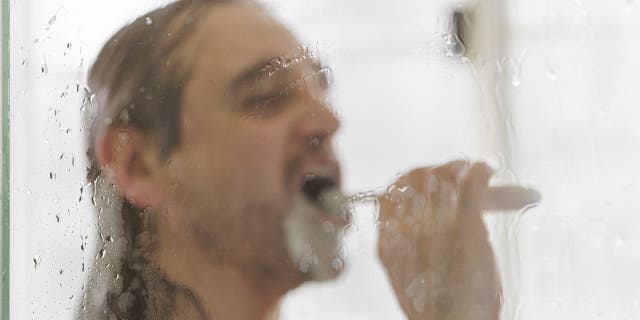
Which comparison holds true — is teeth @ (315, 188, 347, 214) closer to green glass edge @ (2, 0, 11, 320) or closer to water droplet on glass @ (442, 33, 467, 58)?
water droplet on glass @ (442, 33, 467, 58)

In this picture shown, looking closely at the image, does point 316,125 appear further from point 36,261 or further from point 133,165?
point 36,261

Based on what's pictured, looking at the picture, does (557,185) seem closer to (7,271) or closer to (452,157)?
(452,157)

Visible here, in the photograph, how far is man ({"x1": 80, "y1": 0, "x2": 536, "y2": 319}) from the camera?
1.49 ft

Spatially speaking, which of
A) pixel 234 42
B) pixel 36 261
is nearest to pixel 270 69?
pixel 234 42

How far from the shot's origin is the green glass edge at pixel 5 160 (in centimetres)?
59

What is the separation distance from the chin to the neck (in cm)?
3

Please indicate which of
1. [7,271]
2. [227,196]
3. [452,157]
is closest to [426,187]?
[452,157]

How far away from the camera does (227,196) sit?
0.48m

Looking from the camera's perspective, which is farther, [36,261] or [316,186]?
[36,261]

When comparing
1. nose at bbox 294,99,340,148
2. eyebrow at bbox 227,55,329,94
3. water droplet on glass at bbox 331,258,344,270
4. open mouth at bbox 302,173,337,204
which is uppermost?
eyebrow at bbox 227,55,329,94

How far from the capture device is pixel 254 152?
479 mm

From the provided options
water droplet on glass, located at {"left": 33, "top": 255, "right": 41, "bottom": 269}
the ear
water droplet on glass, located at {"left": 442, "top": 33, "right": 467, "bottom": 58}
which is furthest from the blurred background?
water droplet on glass, located at {"left": 33, "top": 255, "right": 41, "bottom": 269}

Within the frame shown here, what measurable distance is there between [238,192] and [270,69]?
0.08 metres

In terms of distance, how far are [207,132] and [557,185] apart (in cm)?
23
